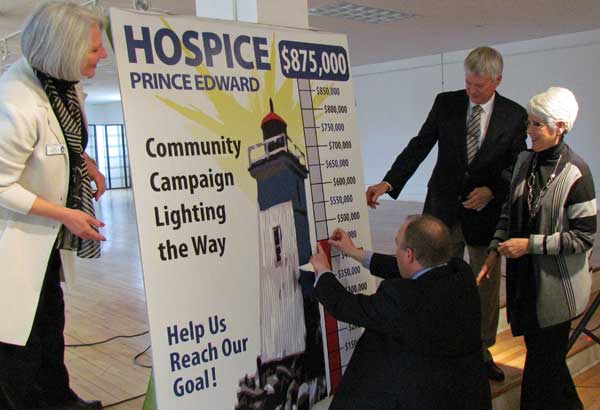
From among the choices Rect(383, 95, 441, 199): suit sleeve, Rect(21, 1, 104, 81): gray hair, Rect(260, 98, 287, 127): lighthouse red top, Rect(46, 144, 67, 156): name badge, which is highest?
Rect(21, 1, 104, 81): gray hair

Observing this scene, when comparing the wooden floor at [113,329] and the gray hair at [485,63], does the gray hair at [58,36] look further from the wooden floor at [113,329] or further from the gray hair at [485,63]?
the gray hair at [485,63]

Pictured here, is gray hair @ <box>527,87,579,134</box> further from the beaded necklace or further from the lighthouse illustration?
the lighthouse illustration

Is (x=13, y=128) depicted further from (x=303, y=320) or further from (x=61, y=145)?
(x=303, y=320)

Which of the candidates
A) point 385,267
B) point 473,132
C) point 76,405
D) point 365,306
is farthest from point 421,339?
point 76,405

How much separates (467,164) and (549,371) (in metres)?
0.93

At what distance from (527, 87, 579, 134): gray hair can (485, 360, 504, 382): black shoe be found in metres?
1.24

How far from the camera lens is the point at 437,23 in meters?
7.81

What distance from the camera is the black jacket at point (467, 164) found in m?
2.59

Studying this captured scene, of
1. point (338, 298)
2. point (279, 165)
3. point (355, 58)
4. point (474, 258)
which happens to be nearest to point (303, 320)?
point (338, 298)

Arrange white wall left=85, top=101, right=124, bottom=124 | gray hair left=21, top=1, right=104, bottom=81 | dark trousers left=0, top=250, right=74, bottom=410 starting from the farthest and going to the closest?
white wall left=85, top=101, right=124, bottom=124
dark trousers left=0, top=250, right=74, bottom=410
gray hair left=21, top=1, right=104, bottom=81

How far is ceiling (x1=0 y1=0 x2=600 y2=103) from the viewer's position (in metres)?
6.50

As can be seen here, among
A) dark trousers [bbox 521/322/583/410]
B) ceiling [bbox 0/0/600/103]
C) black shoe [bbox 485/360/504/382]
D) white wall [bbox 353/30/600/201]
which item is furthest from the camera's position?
white wall [bbox 353/30/600/201]

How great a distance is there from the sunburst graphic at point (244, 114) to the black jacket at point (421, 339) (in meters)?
Answer: 0.47

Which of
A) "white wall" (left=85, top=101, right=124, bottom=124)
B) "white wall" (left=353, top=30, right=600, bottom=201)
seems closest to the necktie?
"white wall" (left=353, top=30, right=600, bottom=201)
